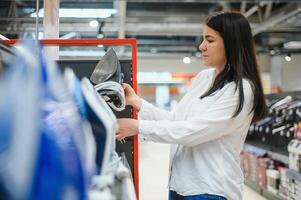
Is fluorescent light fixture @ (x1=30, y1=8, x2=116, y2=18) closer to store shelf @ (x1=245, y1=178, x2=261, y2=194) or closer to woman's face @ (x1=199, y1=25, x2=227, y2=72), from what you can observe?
store shelf @ (x1=245, y1=178, x2=261, y2=194)

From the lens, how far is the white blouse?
1.40 meters

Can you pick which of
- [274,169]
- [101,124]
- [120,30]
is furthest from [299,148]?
[120,30]

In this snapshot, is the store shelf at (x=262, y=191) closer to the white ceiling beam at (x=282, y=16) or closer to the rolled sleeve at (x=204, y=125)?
the white ceiling beam at (x=282, y=16)

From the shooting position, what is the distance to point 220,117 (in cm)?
144

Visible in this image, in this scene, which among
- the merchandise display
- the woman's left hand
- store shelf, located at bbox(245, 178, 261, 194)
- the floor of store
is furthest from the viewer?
store shelf, located at bbox(245, 178, 261, 194)

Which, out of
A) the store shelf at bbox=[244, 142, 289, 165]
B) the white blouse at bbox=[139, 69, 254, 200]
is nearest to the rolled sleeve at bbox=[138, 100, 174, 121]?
the white blouse at bbox=[139, 69, 254, 200]

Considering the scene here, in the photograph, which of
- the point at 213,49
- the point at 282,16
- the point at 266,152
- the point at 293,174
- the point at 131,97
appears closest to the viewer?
the point at 213,49

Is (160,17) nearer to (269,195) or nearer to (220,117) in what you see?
(269,195)

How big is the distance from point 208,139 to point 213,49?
0.39 m

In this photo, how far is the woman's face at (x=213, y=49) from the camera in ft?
5.10

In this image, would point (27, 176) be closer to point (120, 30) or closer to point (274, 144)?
point (274, 144)

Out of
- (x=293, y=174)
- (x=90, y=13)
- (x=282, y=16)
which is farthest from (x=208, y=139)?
(x=282, y=16)

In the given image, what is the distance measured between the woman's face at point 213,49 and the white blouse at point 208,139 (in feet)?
0.33

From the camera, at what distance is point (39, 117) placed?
755 mm
